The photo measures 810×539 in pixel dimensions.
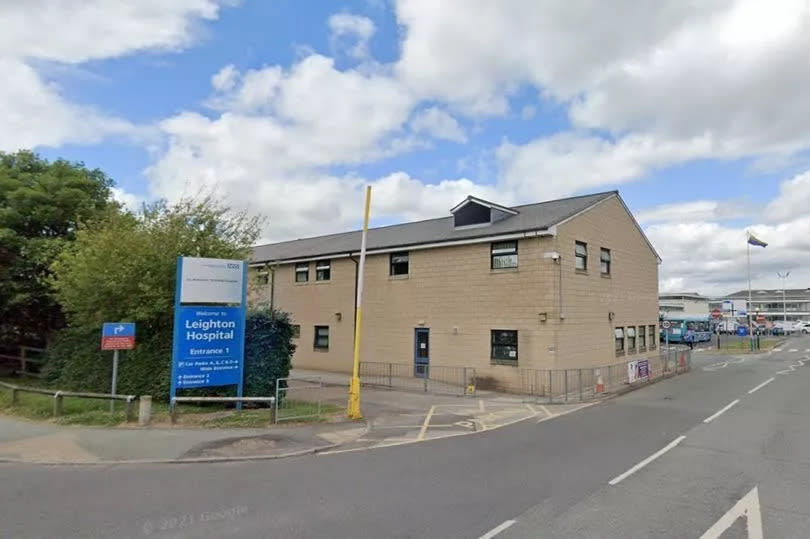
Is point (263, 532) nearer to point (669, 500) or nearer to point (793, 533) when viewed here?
point (669, 500)

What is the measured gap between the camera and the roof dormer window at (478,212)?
22.5 m

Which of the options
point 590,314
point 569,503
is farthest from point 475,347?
point 569,503

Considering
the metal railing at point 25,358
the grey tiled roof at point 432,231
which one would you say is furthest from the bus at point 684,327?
the metal railing at point 25,358

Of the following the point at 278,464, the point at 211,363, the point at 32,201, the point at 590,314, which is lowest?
the point at 278,464

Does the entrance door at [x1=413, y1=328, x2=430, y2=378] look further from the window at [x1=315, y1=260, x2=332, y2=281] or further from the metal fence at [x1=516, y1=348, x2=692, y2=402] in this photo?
the window at [x1=315, y1=260, x2=332, y2=281]

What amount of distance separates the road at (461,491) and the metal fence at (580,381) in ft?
20.2

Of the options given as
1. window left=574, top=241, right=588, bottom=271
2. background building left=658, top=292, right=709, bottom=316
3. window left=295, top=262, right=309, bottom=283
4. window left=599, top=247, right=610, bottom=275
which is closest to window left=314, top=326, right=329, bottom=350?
window left=295, top=262, right=309, bottom=283

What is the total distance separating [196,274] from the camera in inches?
532

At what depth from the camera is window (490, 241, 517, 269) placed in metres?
20.3

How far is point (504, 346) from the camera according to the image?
2014 cm

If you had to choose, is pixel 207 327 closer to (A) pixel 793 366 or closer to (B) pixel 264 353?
(B) pixel 264 353

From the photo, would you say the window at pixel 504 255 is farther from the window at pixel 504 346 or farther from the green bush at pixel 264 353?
the green bush at pixel 264 353

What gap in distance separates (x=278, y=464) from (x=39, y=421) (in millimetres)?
7020

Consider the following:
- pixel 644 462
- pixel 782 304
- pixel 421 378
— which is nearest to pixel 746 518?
pixel 644 462
